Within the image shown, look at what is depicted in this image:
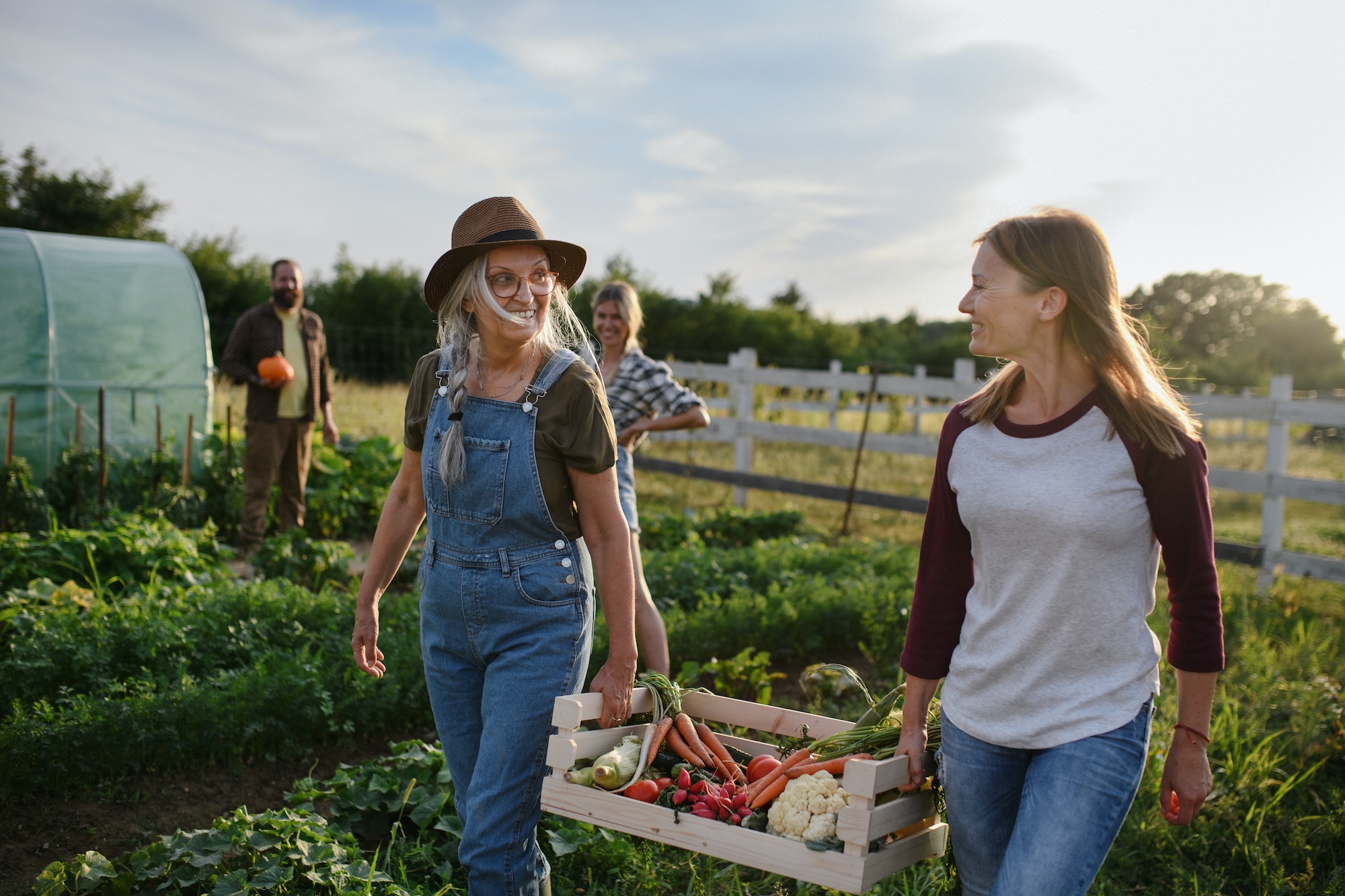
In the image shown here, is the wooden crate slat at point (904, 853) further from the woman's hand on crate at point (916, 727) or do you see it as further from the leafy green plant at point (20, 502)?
the leafy green plant at point (20, 502)

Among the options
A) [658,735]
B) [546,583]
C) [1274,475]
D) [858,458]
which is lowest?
[658,735]

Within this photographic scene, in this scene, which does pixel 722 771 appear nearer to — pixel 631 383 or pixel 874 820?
pixel 874 820

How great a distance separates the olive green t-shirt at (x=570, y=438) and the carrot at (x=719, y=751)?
68 centimetres

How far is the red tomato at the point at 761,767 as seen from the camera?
2.47 metres

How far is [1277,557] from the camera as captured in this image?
7.70m

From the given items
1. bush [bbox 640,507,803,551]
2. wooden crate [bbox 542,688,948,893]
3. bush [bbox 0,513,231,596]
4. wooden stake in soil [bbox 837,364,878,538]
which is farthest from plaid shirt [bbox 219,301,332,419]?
wooden crate [bbox 542,688,948,893]

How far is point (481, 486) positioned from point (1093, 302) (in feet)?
4.67

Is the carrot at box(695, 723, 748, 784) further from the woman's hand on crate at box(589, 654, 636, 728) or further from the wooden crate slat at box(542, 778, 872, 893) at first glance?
the wooden crate slat at box(542, 778, 872, 893)

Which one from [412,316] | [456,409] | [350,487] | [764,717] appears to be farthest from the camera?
[412,316]

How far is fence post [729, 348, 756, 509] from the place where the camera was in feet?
37.7

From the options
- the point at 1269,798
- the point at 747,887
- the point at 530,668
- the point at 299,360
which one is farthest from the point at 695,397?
the point at 299,360

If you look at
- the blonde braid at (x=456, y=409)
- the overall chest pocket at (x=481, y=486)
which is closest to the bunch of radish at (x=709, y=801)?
the overall chest pocket at (x=481, y=486)

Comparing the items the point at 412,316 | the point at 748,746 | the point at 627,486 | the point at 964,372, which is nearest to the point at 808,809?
the point at 748,746

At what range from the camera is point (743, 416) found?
1173 centimetres
